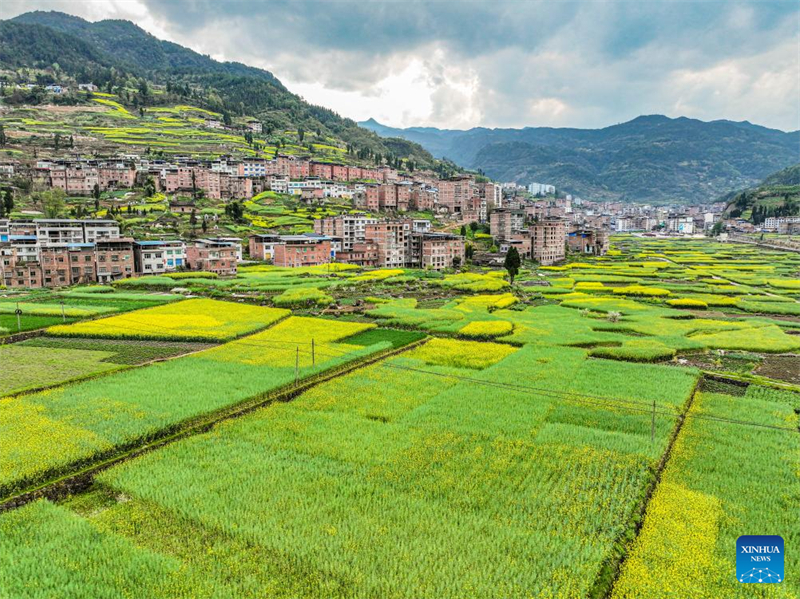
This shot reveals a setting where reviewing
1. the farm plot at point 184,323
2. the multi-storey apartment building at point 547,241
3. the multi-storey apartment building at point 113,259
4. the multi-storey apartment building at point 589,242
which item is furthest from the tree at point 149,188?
the multi-storey apartment building at point 589,242

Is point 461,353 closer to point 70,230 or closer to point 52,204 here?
point 70,230

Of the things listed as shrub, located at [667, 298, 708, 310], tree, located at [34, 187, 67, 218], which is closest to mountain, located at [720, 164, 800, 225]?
shrub, located at [667, 298, 708, 310]

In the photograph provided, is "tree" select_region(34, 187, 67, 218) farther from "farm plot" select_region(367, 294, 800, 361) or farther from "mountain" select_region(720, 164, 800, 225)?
"mountain" select_region(720, 164, 800, 225)

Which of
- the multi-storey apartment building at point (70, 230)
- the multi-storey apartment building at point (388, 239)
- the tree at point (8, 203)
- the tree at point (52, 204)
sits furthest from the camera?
the multi-storey apartment building at point (388, 239)

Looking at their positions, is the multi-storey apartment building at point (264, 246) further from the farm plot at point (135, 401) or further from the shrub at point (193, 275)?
the farm plot at point (135, 401)

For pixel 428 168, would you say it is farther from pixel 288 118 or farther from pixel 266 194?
pixel 266 194

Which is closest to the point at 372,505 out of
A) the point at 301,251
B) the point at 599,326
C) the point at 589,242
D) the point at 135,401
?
the point at 135,401
